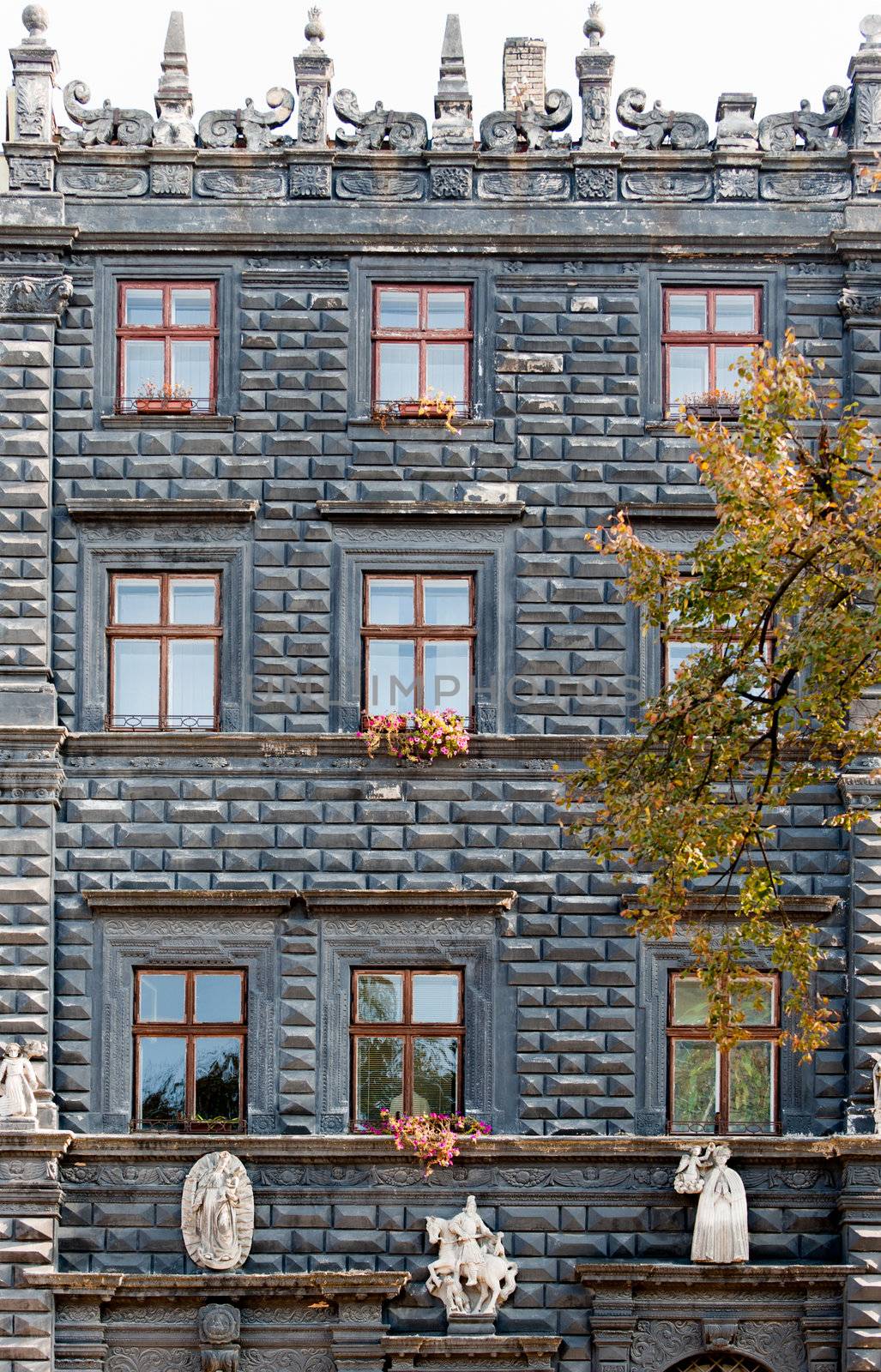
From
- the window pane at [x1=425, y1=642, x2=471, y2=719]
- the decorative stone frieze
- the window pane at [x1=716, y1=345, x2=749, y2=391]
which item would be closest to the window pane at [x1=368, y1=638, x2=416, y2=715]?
the window pane at [x1=425, y1=642, x2=471, y2=719]

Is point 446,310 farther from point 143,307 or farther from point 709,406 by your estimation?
point 143,307

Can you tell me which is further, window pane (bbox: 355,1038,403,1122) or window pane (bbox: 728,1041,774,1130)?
window pane (bbox: 728,1041,774,1130)

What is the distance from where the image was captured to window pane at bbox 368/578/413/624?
88.9ft

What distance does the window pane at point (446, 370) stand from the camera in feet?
90.1

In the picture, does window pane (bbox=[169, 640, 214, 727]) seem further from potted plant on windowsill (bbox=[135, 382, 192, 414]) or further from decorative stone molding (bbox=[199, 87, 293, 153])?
decorative stone molding (bbox=[199, 87, 293, 153])

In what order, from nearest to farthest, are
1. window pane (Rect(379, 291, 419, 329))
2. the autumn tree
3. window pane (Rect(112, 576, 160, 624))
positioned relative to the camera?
the autumn tree
window pane (Rect(112, 576, 160, 624))
window pane (Rect(379, 291, 419, 329))

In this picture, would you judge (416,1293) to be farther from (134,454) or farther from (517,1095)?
(134,454)

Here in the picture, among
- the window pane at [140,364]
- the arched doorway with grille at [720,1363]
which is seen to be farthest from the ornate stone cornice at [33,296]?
the arched doorway with grille at [720,1363]

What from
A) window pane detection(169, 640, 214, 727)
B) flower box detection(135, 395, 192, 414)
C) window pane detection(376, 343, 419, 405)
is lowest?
window pane detection(169, 640, 214, 727)

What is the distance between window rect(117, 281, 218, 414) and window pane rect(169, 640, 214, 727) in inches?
101

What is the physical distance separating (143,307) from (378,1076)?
28.3 feet

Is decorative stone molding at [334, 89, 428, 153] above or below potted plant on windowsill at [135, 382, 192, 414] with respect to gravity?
above

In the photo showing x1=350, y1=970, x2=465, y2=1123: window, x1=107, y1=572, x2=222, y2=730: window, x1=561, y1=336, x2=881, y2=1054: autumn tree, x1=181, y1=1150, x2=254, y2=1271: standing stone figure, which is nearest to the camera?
x1=561, y1=336, x2=881, y2=1054: autumn tree

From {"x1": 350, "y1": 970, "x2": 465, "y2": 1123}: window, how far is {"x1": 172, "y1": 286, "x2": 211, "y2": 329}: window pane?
724 cm
